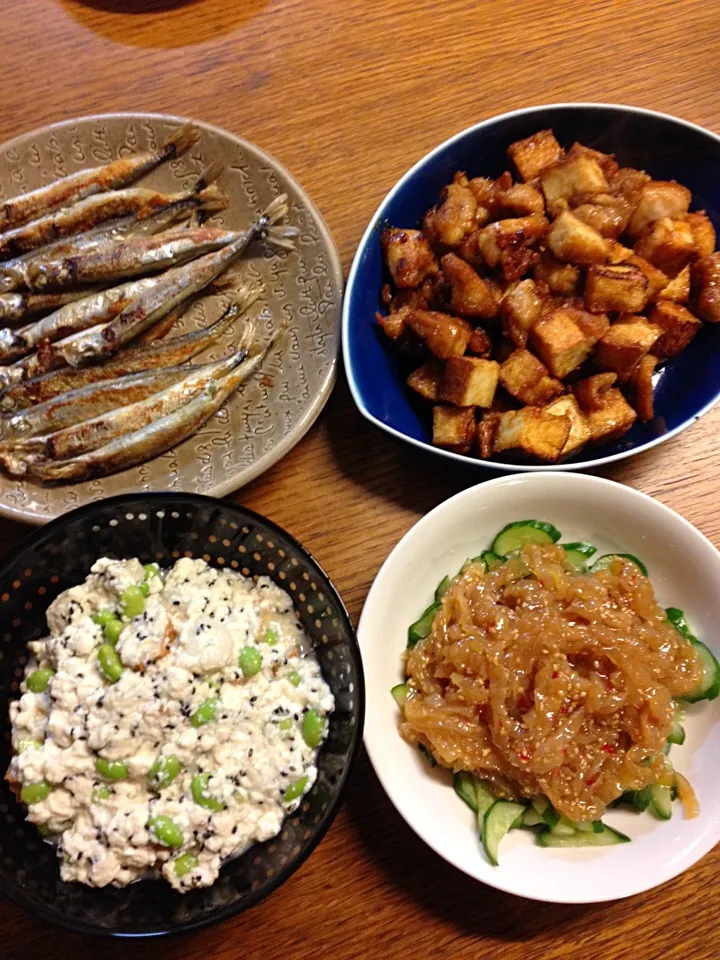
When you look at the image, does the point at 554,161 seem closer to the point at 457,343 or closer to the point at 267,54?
the point at 457,343

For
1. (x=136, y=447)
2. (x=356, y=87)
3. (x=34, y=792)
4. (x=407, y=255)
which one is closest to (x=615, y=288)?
(x=407, y=255)

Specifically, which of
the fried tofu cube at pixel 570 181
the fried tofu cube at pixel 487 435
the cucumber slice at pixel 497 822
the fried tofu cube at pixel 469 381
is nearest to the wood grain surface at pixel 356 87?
the fried tofu cube at pixel 487 435

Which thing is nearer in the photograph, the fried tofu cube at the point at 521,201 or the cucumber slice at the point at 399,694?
the cucumber slice at the point at 399,694

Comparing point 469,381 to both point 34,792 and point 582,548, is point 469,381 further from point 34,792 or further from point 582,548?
point 34,792

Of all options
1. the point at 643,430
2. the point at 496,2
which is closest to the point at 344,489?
the point at 643,430

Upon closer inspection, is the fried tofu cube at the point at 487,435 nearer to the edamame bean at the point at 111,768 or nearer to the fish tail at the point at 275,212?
the fish tail at the point at 275,212

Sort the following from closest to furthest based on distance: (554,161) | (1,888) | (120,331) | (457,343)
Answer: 1. (1,888)
2. (457,343)
3. (554,161)
4. (120,331)
